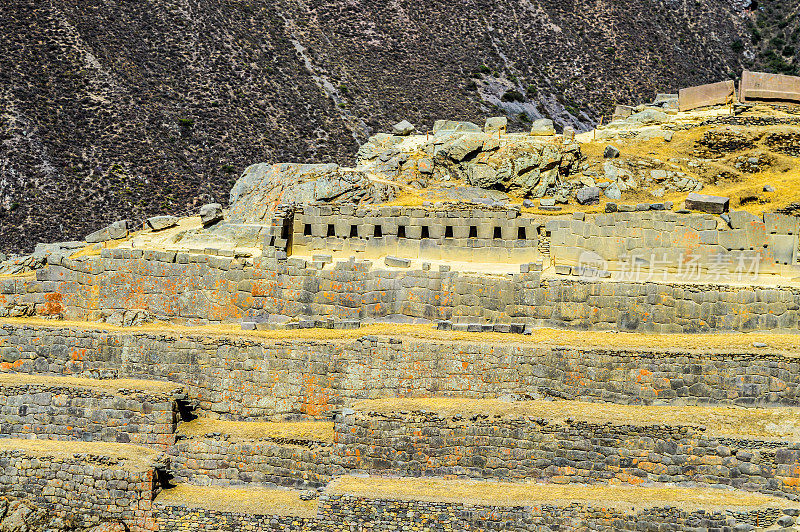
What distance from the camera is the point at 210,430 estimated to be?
30156 millimetres

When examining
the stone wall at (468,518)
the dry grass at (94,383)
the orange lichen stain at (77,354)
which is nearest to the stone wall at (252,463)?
the stone wall at (468,518)

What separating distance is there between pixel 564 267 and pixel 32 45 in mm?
51292

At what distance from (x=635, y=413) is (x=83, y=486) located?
13.5 metres

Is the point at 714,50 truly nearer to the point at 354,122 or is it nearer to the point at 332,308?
the point at 354,122

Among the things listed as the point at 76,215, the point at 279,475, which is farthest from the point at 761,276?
the point at 76,215

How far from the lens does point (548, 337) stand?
3130cm

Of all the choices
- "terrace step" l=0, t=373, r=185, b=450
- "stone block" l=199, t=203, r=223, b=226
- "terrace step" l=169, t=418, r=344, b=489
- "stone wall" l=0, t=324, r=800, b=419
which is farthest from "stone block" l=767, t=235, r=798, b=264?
"stone block" l=199, t=203, r=223, b=226

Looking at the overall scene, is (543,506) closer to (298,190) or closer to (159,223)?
(298,190)

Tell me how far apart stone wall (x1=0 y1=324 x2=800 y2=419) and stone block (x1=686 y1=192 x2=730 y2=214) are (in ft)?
23.8

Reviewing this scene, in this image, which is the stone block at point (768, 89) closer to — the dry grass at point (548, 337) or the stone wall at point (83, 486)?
the dry grass at point (548, 337)

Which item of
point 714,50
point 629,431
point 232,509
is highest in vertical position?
point 714,50

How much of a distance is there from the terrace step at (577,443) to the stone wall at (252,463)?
72 centimetres

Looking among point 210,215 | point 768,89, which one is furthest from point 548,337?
point 768,89

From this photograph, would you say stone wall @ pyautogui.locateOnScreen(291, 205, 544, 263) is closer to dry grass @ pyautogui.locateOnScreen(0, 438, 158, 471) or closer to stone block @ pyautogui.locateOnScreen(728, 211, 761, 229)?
stone block @ pyautogui.locateOnScreen(728, 211, 761, 229)
